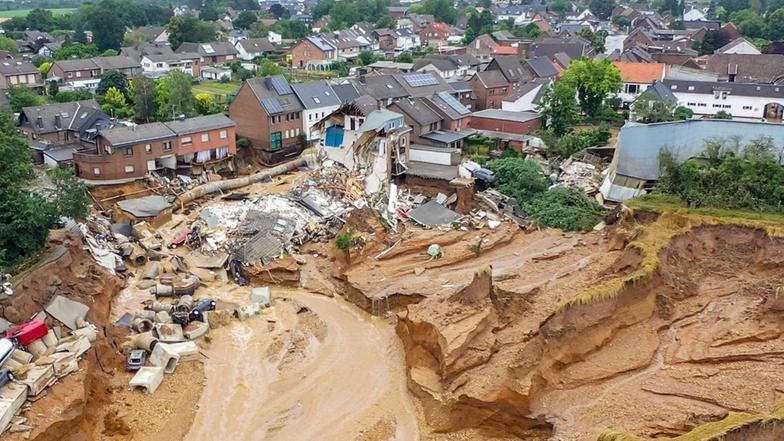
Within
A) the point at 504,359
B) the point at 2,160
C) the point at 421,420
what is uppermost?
the point at 2,160

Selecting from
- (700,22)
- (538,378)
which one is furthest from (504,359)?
(700,22)

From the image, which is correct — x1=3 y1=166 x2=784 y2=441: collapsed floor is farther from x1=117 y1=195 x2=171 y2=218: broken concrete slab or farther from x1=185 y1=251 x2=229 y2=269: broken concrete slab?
x1=117 y1=195 x2=171 y2=218: broken concrete slab

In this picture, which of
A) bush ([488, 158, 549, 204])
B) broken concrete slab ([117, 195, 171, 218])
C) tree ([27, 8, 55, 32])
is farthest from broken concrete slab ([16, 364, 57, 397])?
tree ([27, 8, 55, 32])

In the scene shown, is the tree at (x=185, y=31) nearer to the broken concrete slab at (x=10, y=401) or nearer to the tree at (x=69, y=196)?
the tree at (x=69, y=196)

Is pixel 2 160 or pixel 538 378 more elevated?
pixel 2 160

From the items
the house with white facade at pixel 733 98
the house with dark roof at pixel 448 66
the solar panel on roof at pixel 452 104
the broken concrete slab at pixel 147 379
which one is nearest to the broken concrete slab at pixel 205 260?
the broken concrete slab at pixel 147 379

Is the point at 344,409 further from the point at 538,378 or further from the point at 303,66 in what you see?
the point at 303,66

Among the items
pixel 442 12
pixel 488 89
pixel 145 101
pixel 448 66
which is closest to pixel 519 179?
pixel 488 89
